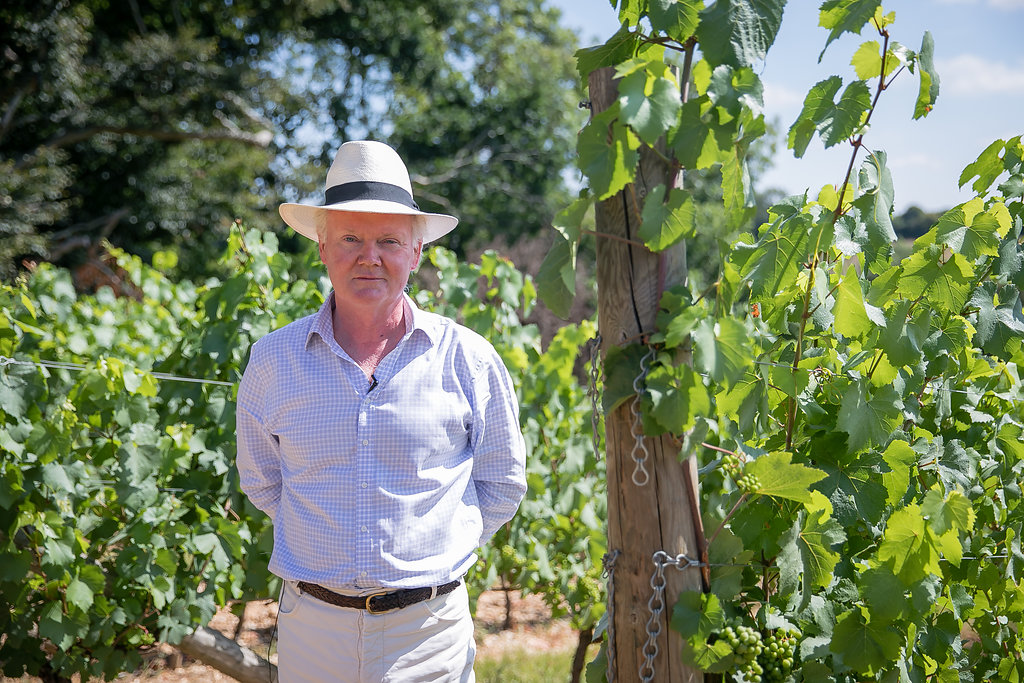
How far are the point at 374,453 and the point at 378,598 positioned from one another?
0.32 metres

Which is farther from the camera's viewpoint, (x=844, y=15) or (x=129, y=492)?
(x=129, y=492)

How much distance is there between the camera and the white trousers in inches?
75.5

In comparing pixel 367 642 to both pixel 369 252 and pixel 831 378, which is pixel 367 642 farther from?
pixel 831 378

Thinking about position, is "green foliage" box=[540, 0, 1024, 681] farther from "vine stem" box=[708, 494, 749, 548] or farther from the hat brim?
the hat brim

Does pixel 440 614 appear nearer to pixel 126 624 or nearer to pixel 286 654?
pixel 286 654

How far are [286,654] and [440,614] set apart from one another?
15.1 inches

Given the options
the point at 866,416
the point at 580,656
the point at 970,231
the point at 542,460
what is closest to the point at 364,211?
the point at 866,416

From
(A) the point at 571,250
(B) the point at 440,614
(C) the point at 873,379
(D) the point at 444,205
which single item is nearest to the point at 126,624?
(B) the point at 440,614

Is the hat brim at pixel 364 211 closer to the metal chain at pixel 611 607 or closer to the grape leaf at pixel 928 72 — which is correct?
the metal chain at pixel 611 607

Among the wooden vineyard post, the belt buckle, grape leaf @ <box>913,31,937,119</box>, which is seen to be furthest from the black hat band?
grape leaf @ <box>913,31,937,119</box>

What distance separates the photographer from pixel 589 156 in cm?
160

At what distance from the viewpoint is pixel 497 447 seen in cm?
215

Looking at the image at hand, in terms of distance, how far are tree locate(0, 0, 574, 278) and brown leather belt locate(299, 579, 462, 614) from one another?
1311 centimetres

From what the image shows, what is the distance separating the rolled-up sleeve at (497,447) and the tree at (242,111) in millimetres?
13079
